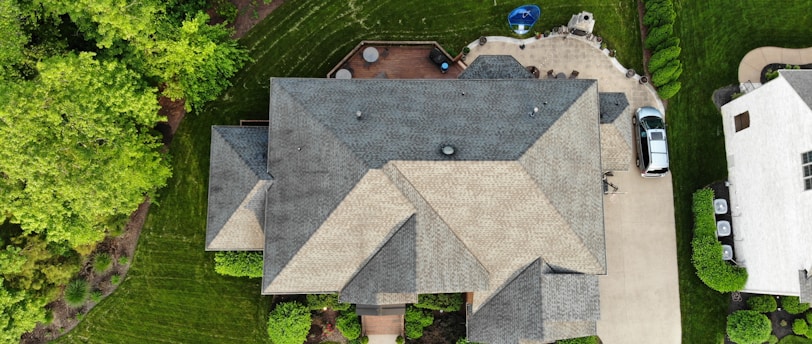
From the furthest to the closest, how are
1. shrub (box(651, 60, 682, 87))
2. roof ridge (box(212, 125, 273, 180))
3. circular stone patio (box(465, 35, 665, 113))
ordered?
circular stone patio (box(465, 35, 665, 113)) → shrub (box(651, 60, 682, 87)) → roof ridge (box(212, 125, 273, 180))

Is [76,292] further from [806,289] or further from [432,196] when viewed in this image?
[806,289]

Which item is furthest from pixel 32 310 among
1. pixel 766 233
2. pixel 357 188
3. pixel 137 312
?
pixel 766 233

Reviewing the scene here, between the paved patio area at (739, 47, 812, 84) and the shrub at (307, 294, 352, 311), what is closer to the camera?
the shrub at (307, 294, 352, 311)

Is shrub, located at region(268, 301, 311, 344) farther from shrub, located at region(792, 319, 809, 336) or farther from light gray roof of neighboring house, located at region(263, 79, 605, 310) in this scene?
shrub, located at region(792, 319, 809, 336)

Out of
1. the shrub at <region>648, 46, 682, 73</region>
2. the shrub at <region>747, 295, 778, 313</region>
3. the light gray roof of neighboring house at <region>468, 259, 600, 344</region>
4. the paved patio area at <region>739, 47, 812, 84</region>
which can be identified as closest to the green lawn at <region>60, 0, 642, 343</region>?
the shrub at <region>648, 46, 682, 73</region>

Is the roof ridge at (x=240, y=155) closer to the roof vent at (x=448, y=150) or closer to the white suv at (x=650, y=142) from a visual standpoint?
the roof vent at (x=448, y=150)

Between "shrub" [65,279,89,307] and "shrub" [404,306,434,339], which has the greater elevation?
"shrub" [65,279,89,307]

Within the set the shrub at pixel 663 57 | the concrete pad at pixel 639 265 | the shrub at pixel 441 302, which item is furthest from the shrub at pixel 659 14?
the shrub at pixel 441 302
